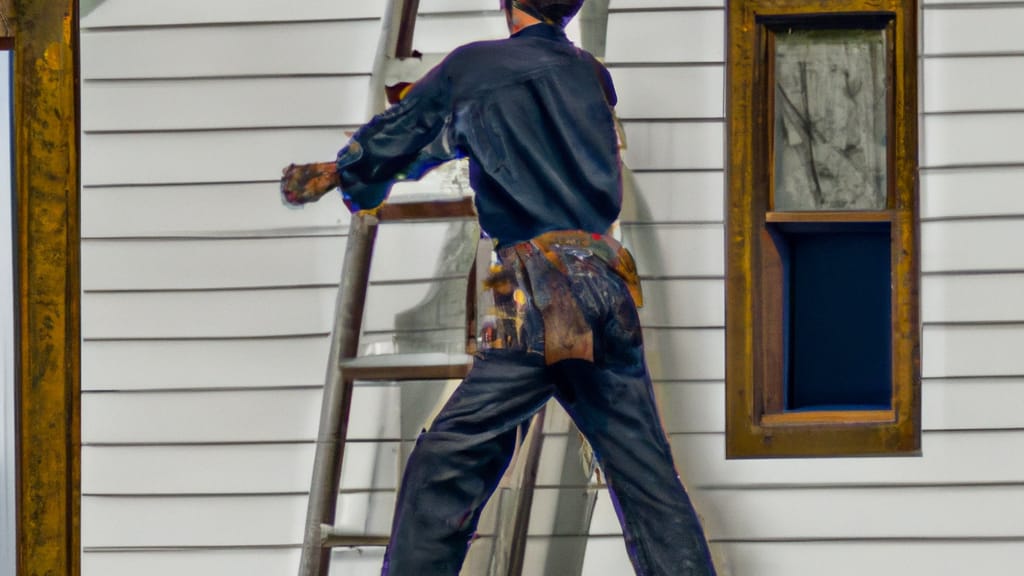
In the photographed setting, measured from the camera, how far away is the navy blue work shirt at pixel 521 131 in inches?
143

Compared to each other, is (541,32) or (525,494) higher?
(541,32)

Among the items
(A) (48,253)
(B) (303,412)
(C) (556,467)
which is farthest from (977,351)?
(A) (48,253)

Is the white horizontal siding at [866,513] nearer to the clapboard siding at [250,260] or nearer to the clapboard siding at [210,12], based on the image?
the clapboard siding at [250,260]

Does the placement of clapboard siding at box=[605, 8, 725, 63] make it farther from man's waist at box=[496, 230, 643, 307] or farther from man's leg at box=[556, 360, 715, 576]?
man's leg at box=[556, 360, 715, 576]

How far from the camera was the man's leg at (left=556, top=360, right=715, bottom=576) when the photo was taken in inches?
138

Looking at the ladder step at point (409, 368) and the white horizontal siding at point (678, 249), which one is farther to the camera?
the white horizontal siding at point (678, 249)

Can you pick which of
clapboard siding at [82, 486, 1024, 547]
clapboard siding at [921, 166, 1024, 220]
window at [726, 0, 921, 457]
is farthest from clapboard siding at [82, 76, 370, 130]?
clapboard siding at [921, 166, 1024, 220]

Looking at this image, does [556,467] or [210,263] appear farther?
[210,263]

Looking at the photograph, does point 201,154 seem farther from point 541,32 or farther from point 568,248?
point 568,248

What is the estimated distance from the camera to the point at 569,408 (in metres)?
3.62

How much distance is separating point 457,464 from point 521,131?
0.83 metres

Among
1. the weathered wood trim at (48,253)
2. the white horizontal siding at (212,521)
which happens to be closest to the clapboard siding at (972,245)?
the white horizontal siding at (212,521)

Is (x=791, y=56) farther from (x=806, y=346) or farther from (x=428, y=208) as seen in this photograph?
(x=428, y=208)

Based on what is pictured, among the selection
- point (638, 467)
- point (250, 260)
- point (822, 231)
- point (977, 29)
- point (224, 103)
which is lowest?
point (638, 467)
